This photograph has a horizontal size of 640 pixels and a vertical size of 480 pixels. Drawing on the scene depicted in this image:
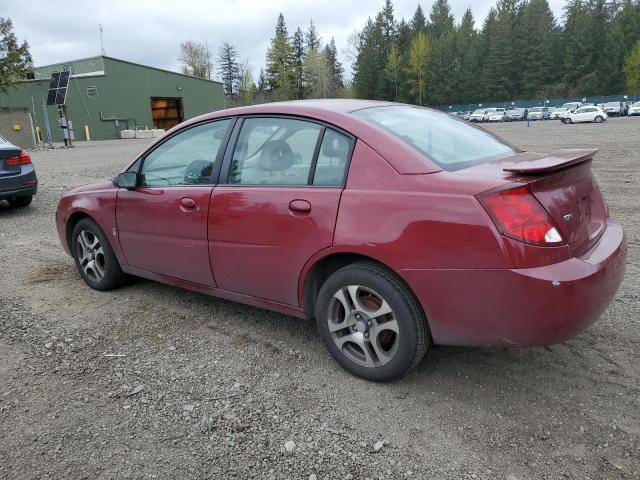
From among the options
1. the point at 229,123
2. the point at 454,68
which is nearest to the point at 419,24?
the point at 454,68

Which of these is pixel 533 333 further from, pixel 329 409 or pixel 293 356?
pixel 293 356

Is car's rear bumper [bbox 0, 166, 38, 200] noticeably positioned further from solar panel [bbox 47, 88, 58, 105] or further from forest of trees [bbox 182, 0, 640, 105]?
forest of trees [bbox 182, 0, 640, 105]

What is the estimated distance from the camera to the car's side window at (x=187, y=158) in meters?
3.53

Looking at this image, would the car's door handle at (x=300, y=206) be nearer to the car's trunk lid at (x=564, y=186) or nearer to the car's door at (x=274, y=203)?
the car's door at (x=274, y=203)

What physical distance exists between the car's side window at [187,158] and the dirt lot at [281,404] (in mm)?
1089

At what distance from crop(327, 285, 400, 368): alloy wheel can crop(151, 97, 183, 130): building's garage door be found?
162 feet

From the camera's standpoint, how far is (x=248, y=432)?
2.53 m

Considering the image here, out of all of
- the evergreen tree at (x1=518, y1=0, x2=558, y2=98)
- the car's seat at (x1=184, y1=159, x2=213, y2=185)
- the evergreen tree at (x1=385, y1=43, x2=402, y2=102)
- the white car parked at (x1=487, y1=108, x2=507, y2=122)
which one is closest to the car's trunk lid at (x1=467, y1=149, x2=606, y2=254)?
the car's seat at (x1=184, y1=159, x2=213, y2=185)

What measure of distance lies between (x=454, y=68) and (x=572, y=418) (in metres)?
88.7

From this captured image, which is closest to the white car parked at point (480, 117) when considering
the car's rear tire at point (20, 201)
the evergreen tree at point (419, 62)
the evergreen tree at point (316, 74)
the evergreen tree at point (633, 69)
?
the evergreen tree at point (419, 62)

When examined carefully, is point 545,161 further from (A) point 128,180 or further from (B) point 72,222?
(B) point 72,222

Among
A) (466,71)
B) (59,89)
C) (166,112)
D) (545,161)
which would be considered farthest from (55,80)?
(466,71)

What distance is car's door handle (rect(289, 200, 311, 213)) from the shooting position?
2895 millimetres

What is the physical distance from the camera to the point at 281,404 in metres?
2.75
